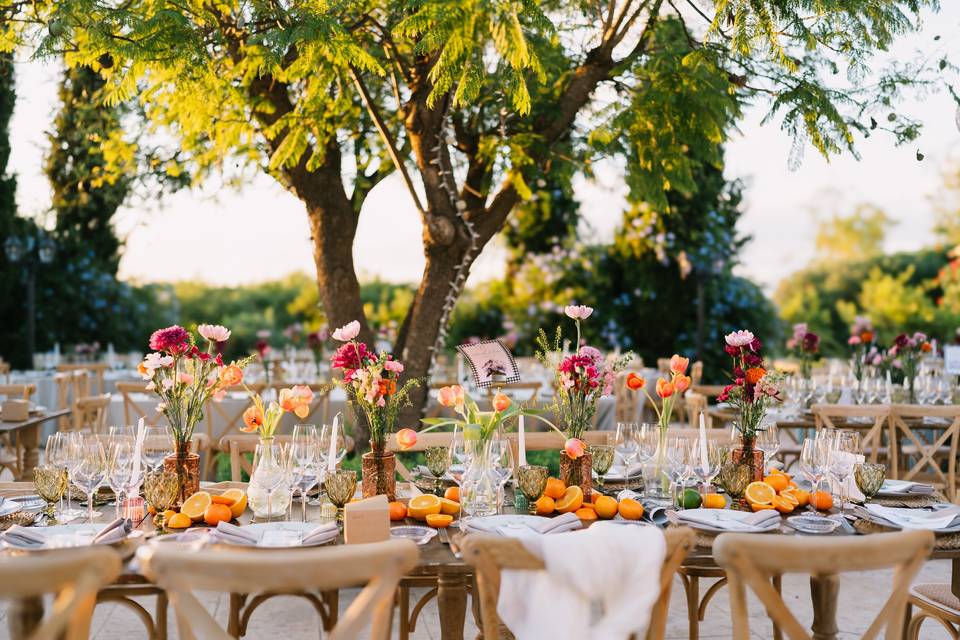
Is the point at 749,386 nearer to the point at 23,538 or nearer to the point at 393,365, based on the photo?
the point at 393,365

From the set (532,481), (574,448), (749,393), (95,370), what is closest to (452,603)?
(532,481)

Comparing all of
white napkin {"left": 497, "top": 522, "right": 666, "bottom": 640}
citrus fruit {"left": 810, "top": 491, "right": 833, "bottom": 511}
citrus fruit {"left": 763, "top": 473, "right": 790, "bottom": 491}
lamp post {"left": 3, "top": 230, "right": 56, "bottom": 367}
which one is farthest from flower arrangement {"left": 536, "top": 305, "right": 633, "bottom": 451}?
lamp post {"left": 3, "top": 230, "right": 56, "bottom": 367}

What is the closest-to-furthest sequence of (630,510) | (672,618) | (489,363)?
(630,510)
(489,363)
(672,618)

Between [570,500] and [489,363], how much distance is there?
2.86 feet

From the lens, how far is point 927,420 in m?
5.61

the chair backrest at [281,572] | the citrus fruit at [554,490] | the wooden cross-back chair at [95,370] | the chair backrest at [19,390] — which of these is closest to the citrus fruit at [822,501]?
the citrus fruit at [554,490]

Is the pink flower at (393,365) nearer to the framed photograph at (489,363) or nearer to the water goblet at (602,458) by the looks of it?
the framed photograph at (489,363)

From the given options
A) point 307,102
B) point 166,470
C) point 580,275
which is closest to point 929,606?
point 166,470

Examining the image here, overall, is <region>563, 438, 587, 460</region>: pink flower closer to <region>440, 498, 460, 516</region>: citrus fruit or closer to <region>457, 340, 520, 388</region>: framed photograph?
<region>440, 498, 460, 516</region>: citrus fruit

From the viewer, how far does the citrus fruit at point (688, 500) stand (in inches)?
109

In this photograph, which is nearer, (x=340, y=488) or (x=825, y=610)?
(x=825, y=610)

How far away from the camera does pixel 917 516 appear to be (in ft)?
8.52

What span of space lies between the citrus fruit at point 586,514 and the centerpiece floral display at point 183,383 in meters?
1.14

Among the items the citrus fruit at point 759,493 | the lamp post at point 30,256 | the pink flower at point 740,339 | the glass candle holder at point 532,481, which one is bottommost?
the citrus fruit at point 759,493
